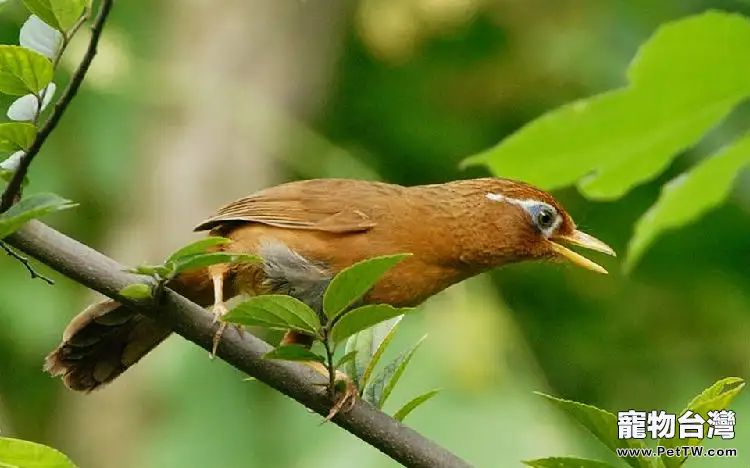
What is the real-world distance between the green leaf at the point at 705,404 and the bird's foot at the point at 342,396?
0.53 meters

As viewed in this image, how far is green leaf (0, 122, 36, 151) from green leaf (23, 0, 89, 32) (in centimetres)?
15

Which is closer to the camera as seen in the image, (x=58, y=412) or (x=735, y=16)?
(x=735, y=16)

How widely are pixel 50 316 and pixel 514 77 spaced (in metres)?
2.85

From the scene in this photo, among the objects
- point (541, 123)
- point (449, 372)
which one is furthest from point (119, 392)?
point (541, 123)

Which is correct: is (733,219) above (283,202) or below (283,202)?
above

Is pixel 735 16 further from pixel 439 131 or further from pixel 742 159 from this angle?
pixel 439 131

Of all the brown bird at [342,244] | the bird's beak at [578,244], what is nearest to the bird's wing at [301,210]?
the brown bird at [342,244]

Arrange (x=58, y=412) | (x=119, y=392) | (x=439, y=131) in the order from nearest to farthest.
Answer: (x=119, y=392) → (x=58, y=412) → (x=439, y=131)

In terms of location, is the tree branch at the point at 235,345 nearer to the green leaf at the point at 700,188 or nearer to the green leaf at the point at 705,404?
the green leaf at the point at 705,404

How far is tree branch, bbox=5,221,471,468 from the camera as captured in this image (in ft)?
5.70

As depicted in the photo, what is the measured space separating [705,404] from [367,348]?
65cm

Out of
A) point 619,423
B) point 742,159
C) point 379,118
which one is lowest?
point 619,423

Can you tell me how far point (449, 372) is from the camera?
468 centimetres

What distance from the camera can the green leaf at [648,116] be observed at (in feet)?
5.16
